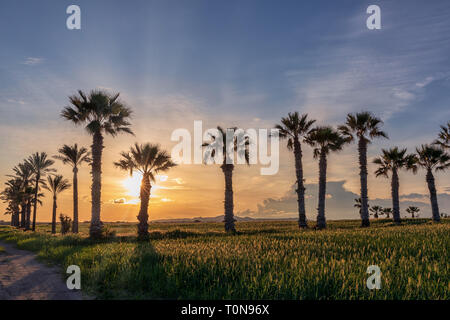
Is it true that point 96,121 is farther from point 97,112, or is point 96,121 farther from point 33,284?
point 33,284

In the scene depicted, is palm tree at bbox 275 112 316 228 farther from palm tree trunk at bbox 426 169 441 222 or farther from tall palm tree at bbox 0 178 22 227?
tall palm tree at bbox 0 178 22 227

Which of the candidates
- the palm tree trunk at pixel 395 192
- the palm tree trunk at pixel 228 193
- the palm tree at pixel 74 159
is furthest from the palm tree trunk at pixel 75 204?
the palm tree trunk at pixel 395 192

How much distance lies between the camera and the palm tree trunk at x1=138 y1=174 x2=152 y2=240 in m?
30.2

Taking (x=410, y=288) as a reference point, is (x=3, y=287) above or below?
below

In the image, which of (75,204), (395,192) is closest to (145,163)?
(75,204)

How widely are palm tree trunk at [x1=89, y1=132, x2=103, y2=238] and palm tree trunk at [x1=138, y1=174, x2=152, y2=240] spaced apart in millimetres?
4118

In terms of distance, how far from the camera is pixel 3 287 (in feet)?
30.3

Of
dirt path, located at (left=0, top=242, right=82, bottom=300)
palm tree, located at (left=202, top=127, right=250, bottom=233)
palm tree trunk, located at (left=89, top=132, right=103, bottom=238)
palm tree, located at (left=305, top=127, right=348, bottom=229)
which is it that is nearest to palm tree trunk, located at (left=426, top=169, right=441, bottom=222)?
palm tree, located at (left=305, top=127, right=348, bottom=229)

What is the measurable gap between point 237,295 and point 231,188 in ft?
92.0

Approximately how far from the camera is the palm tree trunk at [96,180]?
2747 centimetres

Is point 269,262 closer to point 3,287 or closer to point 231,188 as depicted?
point 3,287

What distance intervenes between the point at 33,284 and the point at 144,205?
70.7 feet

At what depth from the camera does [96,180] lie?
28.0 meters
